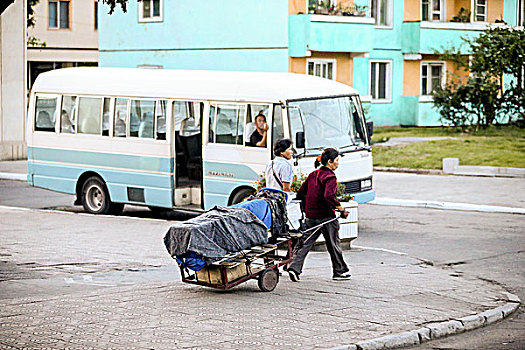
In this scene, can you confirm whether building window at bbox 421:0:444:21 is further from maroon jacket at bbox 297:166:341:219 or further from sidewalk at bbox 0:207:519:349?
maroon jacket at bbox 297:166:341:219

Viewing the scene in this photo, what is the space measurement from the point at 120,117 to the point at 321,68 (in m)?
16.3

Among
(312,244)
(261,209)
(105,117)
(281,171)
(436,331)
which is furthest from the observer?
(105,117)

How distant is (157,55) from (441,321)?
2770 centimetres

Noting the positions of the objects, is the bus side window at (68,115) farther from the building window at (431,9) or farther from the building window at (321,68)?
the building window at (431,9)

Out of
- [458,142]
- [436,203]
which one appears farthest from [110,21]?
[436,203]

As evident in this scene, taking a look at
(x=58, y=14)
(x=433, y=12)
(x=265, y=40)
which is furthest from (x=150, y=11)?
(x=58, y=14)

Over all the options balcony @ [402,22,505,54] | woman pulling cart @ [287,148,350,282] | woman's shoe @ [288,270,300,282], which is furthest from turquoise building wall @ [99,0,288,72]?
woman's shoe @ [288,270,300,282]

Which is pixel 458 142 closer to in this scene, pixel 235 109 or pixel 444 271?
pixel 235 109

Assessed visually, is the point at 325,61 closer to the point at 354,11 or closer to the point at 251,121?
the point at 354,11

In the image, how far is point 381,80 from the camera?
1510 inches

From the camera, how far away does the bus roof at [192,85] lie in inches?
639

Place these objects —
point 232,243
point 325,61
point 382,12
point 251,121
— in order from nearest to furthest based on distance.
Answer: point 232,243
point 251,121
point 325,61
point 382,12

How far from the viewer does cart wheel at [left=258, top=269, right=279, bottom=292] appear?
33.9 feet

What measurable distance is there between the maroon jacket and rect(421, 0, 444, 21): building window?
29.2 m
